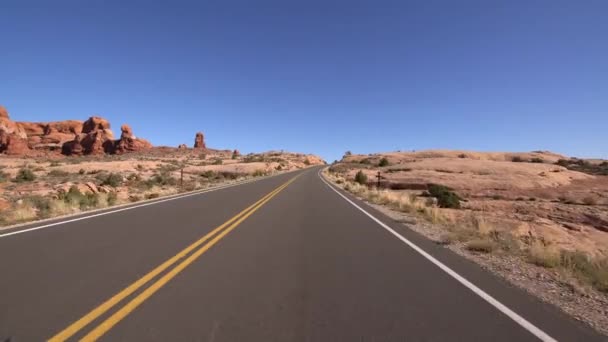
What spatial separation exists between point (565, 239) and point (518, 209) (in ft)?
26.8

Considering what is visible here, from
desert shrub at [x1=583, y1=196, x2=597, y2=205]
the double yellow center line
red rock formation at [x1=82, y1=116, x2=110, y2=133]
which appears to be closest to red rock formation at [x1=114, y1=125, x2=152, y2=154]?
red rock formation at [x1=82, y1=116, x2=110, y2=133]

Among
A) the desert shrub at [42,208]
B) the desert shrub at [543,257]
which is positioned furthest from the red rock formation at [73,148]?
the desert shrub at [543,257]

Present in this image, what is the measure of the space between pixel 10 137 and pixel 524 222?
11390cm

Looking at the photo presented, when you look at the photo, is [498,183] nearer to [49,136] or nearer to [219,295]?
[219,295]

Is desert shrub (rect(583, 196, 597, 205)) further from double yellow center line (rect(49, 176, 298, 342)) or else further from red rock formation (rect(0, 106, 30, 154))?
red rock formation (rect(0, 106, 30, 154))

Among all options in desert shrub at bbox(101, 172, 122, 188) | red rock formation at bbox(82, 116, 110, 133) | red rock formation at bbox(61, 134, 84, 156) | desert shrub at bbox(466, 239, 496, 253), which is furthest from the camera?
red rock formation at bbox(82, 116, 110, 133)

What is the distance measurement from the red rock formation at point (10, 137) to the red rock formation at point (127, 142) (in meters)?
24.7

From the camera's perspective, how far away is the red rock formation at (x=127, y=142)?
390 ft

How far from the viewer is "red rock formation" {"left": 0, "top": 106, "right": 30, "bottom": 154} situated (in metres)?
92.2

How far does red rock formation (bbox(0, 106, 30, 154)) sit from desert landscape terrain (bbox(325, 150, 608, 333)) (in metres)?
95.9

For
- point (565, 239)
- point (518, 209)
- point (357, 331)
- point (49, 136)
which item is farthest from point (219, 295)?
point (49, 136)

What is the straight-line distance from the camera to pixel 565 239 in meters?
15.7

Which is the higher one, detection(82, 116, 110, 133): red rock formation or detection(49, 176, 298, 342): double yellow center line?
detection(82, 116, 110, 133): red rock formation

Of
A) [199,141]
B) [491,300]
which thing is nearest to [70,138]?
[199,141]
